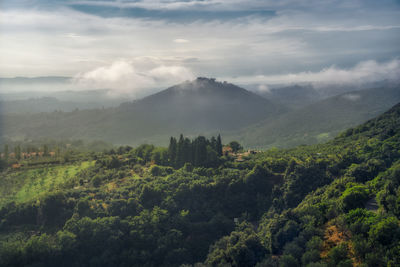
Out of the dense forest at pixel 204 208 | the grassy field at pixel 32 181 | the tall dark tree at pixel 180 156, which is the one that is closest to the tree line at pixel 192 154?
the tall dark tree at pixel 180 156

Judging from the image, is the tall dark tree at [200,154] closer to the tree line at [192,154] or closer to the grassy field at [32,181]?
the tree line at [192,154]

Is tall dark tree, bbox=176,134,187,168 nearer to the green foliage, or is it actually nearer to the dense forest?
the dense forest

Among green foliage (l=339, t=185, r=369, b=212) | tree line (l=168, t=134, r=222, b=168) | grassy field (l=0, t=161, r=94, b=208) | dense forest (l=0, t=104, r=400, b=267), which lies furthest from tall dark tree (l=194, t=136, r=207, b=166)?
green foliage (l=339, t=185, r=369, b=212)

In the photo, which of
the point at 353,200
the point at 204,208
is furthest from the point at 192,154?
the point at 353,200

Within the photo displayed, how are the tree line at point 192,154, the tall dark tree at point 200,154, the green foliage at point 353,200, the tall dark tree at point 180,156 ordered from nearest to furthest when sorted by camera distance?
the green foliage at point 353,200 → the tall dark tree at point 200,154 → the tree line at point 192,154 → the tall dark tree at point 180,156

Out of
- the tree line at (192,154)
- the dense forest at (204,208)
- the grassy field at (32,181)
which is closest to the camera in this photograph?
the dense forest at (204,208)

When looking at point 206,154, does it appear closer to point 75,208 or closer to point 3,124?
point 75,208

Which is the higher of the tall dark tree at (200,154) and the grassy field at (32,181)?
the tall dark tree at (200,154)
